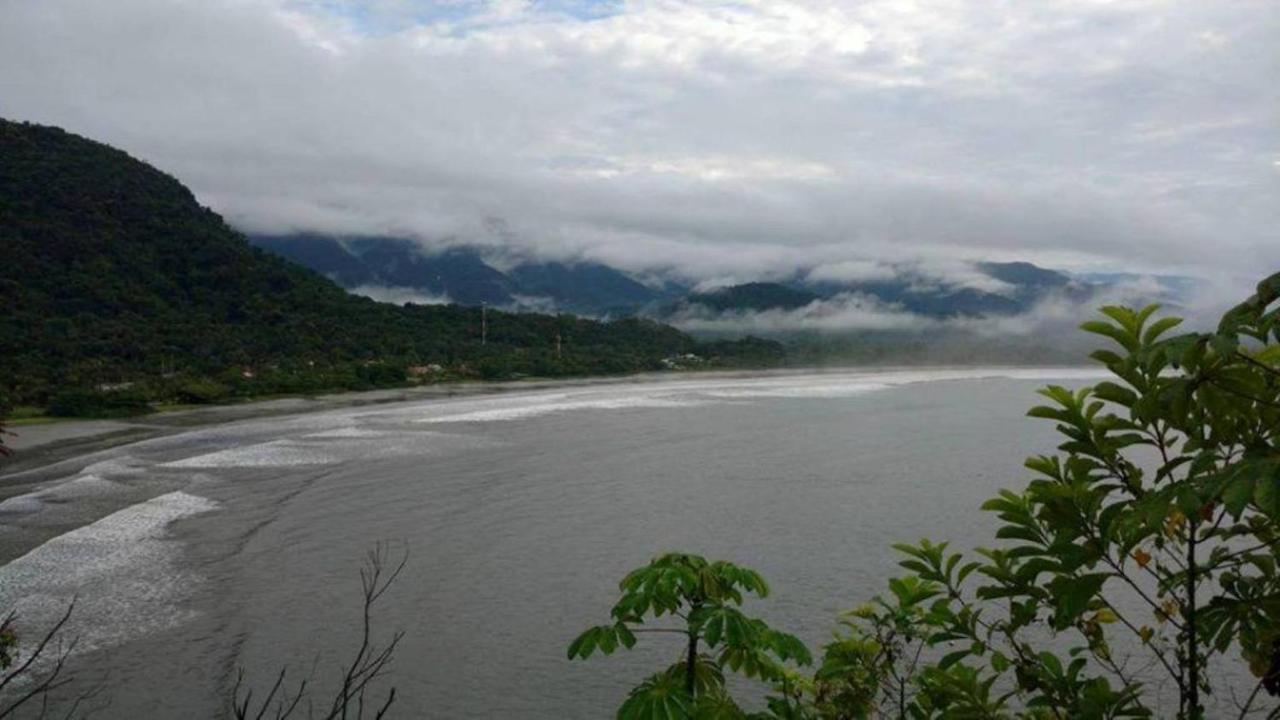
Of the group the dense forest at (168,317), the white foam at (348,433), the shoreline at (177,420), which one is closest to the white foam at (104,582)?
the shoreline at (177,420)

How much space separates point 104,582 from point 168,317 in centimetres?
5865

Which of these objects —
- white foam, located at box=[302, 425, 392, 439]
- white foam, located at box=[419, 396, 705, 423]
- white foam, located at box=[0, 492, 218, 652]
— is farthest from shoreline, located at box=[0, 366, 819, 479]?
white foam, located at box=[419, 396, 705, 423]

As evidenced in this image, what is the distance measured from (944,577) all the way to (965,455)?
29.8 m

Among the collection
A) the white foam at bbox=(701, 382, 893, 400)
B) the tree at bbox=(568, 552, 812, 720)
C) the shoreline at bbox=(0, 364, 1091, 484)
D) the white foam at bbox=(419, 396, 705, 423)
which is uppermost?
the tree at bbox=(568, 552, 812, 720)

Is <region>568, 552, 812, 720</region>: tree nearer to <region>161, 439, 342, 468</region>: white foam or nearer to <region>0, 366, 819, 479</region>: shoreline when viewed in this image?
<region>0, 366, 819, 479</region>: shoreline

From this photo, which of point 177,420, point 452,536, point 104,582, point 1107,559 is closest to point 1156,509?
point 1107,559

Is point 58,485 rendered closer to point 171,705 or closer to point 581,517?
point 581,517

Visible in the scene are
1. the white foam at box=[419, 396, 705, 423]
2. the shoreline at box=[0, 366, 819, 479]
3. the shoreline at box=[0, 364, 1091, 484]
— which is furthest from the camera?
the white foam at box=[419, 396, 705, 423]

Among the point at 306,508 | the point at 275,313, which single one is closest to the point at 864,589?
the point at 306,508

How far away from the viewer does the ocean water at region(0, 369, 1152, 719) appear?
10.8 meters

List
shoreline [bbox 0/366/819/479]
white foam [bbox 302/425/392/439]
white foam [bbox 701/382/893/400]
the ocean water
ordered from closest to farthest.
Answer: the ocean water, shoreline [bbox 0/366/819/479], white foam [bbox 302/425/392/439], white foam [bbox 701/382/893/400]

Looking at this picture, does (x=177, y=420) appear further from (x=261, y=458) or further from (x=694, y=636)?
(x=694, y=636)

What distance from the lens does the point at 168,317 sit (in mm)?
66688

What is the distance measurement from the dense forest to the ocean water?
18748 millimetres
